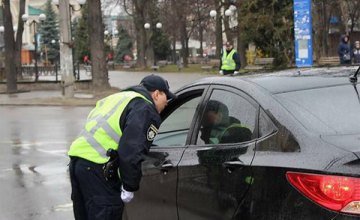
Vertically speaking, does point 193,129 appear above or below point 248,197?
above

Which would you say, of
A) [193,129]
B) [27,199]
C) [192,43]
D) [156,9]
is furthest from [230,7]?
[192,43]

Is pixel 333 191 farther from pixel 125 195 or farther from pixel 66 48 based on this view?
pixel 66 48

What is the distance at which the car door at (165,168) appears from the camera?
407 centimetres

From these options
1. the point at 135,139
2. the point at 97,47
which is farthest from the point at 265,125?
the point at 97,47

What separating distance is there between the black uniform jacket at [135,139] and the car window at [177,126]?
2.15 ft

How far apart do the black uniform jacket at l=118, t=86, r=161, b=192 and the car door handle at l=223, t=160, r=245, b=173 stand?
55 centimetres

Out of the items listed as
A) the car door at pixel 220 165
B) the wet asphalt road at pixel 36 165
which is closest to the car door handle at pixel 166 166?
the car door at pixel 220 165

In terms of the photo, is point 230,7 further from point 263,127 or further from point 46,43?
point 46,43

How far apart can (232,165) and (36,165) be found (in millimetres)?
7331

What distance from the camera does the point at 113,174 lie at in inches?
150

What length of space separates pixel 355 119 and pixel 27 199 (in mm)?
5369

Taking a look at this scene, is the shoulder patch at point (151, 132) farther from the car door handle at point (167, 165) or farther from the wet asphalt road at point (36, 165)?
the wet asphalt road at point (36, 165)

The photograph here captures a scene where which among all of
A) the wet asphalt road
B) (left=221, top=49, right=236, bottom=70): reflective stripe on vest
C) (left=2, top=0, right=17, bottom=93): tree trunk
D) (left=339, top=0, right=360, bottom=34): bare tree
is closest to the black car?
the wet asphalt road

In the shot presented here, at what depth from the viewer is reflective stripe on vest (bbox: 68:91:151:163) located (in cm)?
388
